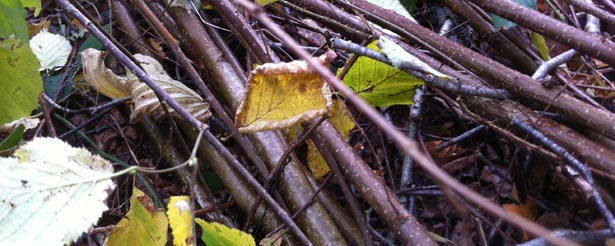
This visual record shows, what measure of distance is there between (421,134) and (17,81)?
30.4 inches

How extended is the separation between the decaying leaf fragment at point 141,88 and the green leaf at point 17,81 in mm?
136

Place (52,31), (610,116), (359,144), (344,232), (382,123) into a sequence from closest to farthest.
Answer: (382,123)
(610,116)
(344,232)
(359,144)
(52,31)

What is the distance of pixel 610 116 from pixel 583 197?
14 centimetres

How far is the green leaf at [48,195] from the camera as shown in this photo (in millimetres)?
601

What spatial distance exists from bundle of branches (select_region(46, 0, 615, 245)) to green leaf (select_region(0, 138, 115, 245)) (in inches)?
6.3

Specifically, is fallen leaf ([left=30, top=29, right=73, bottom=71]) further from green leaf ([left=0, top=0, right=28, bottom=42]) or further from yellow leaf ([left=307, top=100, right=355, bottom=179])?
yellow leaf ([left=307, top=100, right=355, bottom=179])

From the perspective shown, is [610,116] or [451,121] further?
[451,121]

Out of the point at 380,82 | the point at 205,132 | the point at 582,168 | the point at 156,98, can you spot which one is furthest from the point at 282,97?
the point at 582,168

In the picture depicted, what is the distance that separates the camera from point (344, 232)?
0.95 metres

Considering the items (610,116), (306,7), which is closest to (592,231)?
(610,116)

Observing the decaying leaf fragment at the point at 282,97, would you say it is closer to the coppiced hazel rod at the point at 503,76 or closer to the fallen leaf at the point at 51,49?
the coppiced hazel rod at the point at 503,76

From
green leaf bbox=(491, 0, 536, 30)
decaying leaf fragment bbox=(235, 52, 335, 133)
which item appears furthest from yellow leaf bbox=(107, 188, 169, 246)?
green leaf bbox=(491, 0, 536, 30)

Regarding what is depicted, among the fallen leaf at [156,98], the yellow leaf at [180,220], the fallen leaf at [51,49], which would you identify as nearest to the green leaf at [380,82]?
the fallen leaf at [156,98]

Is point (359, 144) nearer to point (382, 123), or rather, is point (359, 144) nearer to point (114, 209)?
point (114, 209)
